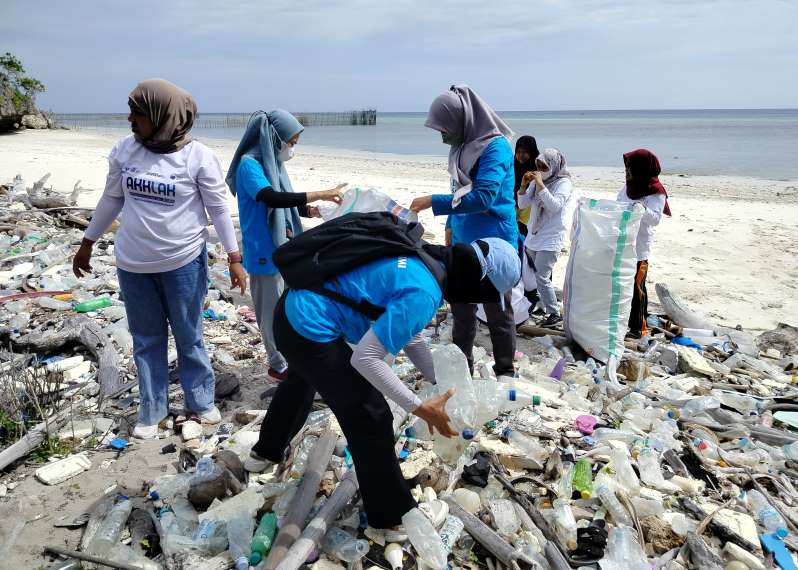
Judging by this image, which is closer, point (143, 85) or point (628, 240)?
point (143, 85)

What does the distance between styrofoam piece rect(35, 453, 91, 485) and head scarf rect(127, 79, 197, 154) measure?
174 centimetres

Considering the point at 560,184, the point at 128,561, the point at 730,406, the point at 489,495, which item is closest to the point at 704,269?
the point at 560,184

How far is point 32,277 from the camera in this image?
6.02 m

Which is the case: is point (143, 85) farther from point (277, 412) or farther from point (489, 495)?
point (489, 495)

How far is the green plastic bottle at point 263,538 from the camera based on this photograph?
95.5 inches

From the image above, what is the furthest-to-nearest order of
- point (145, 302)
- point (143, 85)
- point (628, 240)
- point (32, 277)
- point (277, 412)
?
1. point (32, 277)
2. point (628, 240)
3. point (145, 302)
4. point (143, 85)
5. point (277, 412)

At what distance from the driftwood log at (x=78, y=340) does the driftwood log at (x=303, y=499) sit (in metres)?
1.99

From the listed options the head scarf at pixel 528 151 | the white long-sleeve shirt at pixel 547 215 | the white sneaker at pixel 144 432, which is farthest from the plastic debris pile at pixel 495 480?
the head scarf at pixel 528 151

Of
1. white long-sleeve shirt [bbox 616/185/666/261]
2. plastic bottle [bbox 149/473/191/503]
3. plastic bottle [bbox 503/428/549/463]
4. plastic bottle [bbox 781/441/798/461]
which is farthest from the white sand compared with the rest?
plastic bottle [bbox 149/473/191/503]

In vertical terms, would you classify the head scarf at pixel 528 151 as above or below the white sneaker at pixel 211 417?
above

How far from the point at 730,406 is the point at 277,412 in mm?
3081

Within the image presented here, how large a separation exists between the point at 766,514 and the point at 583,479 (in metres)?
0.84

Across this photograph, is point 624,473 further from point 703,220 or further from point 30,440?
point 703,220

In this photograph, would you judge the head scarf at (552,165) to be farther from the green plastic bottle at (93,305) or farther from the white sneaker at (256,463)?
the green plastic bottle at (93,305)
